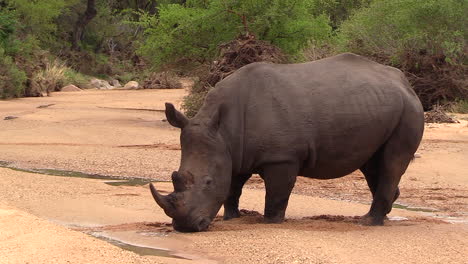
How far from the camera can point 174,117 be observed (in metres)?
8.52

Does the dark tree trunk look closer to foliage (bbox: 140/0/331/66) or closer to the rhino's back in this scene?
foliage (bbox: 140/0/331/66)

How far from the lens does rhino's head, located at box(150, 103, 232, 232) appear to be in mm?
8141

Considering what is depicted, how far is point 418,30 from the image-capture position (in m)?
24.3

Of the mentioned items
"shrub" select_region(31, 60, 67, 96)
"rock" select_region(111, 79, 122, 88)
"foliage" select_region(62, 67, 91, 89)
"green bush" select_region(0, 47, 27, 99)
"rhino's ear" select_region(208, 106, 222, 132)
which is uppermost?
"rhino's ear" select_region(208, 106, 222, 132)

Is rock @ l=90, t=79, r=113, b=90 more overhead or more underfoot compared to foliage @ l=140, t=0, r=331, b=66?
more underfoot

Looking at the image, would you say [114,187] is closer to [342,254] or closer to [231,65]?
[342,254]

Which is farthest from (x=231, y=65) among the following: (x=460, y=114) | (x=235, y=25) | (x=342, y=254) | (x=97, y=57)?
(x=97, y=57)

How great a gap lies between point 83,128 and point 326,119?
1101 cm

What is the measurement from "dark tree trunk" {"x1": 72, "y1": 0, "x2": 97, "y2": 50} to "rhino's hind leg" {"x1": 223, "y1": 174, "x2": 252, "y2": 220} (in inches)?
1592


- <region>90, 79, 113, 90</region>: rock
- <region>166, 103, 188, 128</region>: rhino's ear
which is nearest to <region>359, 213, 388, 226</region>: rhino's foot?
<region>166, 103, 188, 128</region>: rhino's ear

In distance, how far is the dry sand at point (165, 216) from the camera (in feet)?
23.6

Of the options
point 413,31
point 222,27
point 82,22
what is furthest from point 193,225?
point 82,22

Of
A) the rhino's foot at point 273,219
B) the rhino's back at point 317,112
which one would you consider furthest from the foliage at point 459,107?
the rhino's foot at point 273,219

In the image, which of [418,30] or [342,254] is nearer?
[342,254]
